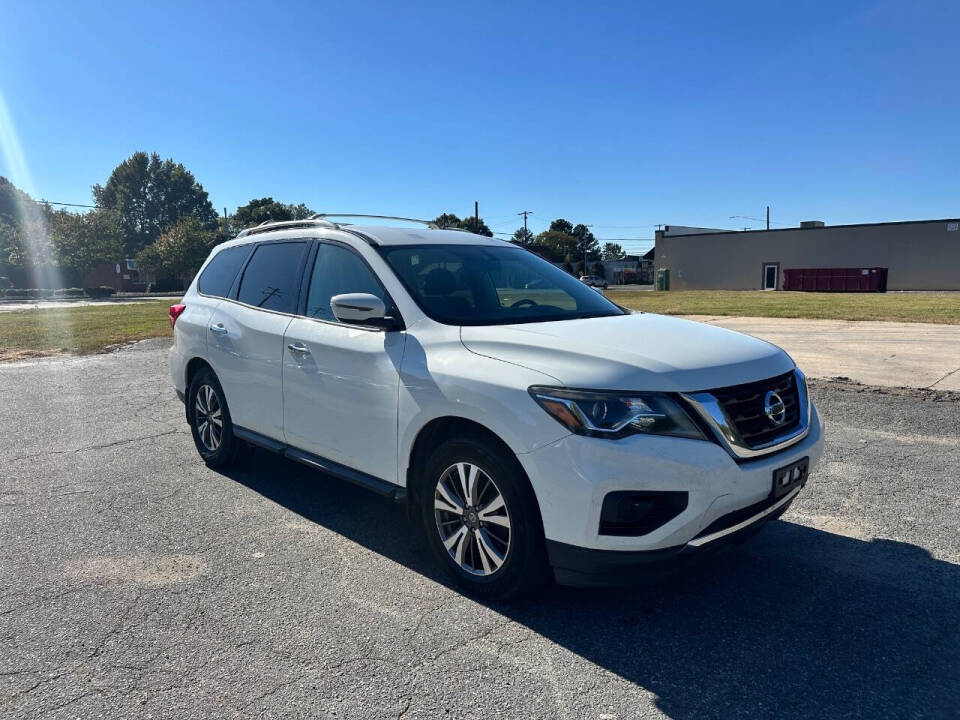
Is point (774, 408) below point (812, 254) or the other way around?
below

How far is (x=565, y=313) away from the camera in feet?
13.2

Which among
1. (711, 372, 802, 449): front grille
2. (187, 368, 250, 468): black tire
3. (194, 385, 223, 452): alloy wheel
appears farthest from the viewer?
(194, 385, 223, 452): alloy wheel

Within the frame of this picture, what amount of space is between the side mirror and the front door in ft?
0.56

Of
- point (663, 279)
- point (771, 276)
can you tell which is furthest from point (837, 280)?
point (663, 279)

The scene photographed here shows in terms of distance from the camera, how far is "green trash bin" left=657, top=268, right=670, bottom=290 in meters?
59.8

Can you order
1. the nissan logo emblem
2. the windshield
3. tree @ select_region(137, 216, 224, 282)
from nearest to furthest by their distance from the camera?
the nissan logo emblem, the windshield, tree @ select_region(137, 216, 224, 282)

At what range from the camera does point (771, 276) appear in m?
54.8

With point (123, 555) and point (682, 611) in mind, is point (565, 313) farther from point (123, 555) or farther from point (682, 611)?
point (123, 555)

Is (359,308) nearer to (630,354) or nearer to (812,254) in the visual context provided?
(630,354)

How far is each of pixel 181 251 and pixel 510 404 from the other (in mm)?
66709

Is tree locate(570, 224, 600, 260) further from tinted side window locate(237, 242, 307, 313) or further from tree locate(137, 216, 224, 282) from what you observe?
tinted side window locate(237, 242, 307, 313)

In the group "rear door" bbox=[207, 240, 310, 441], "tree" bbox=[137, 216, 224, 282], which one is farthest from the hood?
"tree" bbox=[137, 216, 224, 282]

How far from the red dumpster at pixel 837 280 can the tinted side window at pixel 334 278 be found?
46.9 metres

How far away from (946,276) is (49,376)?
180 feet
